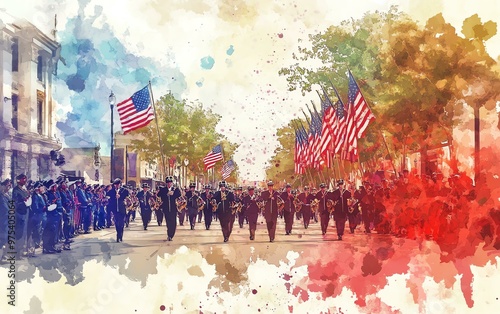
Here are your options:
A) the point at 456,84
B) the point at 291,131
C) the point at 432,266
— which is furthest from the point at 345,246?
the point at 291,131

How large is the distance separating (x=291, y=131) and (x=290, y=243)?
64621 millimetres

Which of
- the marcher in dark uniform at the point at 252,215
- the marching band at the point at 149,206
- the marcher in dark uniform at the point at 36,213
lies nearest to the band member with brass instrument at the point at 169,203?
the marching band at the point at 149,206

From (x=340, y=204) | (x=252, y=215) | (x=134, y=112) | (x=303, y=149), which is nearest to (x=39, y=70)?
(x=134, y=112)

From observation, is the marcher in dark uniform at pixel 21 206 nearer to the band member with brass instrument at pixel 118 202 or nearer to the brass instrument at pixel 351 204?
the band member with brass instrument at pixel 118 202

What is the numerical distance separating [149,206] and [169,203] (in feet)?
30.8

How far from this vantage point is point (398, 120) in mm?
30234

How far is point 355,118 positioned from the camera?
83.1 ft

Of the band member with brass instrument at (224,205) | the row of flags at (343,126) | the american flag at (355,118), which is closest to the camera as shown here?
the band member with brass instrument at (224,205)

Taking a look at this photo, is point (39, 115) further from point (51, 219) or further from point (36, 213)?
point (36, 213)

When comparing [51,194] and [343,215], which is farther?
[343,215]

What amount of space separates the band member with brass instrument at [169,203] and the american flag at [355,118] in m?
6.58

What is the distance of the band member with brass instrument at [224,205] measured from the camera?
23766mm

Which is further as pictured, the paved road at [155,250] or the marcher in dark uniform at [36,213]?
the marcher in dark uniform at [36,213]

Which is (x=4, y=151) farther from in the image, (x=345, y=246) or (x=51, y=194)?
(x=345, y=246)
